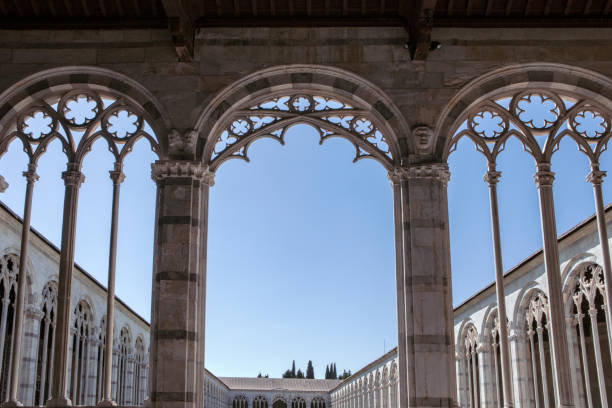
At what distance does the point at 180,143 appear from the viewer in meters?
12.0

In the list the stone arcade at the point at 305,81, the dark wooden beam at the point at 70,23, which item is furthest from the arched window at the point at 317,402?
the dark wooden beam at the point at 70,23

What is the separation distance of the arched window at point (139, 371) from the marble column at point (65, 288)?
24.0 m

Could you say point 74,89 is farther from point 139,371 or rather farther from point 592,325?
point 139,371

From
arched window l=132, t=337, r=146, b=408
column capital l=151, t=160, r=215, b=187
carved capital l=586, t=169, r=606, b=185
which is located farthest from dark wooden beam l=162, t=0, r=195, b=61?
arched window l=132, t=337, r=146, b=408

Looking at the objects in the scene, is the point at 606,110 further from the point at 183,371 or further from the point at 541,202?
the point at 183,371

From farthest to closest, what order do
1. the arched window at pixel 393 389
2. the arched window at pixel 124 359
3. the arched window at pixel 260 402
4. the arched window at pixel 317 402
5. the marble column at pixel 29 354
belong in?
the arched window at pixel 317 402
the arched window at pixel 260 402
the arched window at pixel 393 389
the arched window at pixel 124 359
the marble column at pixel 29 354

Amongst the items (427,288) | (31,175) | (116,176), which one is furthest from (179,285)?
(427,288)

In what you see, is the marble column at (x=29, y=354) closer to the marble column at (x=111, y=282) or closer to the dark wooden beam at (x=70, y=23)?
the marble column at (x=111, y=282)

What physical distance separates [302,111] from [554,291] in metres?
4.86

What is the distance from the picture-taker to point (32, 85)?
1233cm

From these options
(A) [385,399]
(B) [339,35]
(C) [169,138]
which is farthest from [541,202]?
(A) [385,399]

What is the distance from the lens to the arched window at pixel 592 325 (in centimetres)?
1545

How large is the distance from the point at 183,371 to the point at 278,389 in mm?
71892

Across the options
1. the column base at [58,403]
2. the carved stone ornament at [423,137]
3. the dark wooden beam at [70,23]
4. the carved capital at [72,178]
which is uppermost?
the dark wooden beam at [70,23]
